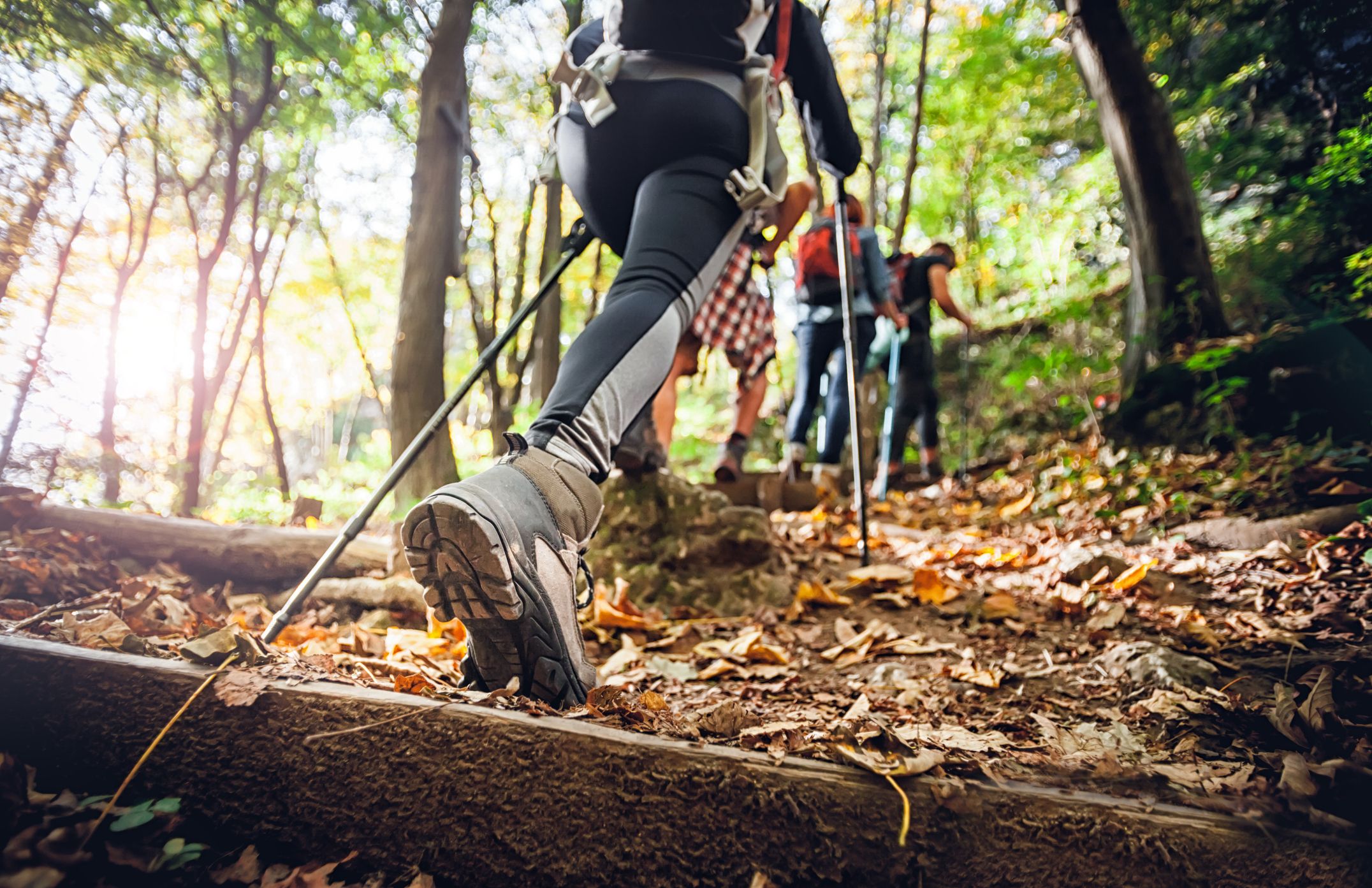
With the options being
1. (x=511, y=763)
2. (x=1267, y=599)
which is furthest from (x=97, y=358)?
(x=1267, y=599)

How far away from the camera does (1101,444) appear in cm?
405

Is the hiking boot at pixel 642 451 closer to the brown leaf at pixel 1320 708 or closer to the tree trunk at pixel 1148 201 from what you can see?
the brown leaf at pixel 1320 708

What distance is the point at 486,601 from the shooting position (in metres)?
1.03

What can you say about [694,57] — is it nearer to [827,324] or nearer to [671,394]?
[671,394]

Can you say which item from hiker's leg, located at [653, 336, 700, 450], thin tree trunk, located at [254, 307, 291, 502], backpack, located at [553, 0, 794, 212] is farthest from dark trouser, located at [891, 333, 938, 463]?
thin tree trunk, located at [254, 307, 291, 502]

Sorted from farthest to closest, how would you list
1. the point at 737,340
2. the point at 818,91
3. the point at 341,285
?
the point at 341,285, the point at 737,340, the point at 818,91

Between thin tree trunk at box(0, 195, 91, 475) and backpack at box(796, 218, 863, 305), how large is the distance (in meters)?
4.51

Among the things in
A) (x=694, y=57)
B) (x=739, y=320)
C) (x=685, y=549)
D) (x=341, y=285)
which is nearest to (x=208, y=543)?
(x=685, y=549)

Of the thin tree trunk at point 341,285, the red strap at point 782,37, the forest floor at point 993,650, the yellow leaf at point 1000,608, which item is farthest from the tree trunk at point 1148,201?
the thin tree trunk at point 341,285

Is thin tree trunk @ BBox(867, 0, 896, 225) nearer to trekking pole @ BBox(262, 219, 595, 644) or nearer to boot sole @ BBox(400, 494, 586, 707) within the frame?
trekking pole @ BBox(262, 219, 595, 644)

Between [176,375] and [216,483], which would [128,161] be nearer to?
[176,375]

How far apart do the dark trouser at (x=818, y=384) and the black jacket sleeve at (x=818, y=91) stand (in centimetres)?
304

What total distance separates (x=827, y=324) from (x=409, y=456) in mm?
3986

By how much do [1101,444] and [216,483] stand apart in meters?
8.73
